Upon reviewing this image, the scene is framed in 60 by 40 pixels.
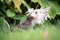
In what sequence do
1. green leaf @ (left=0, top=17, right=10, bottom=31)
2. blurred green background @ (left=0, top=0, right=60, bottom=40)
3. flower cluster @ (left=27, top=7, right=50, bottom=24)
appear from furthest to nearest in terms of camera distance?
flower cluster @ (left=27, top=7, right=50, bottom=24) → green leaf @ (left=0, top=17, right=10, bottom=31) → blurred green background @ (left=0, top=0, right=60, bottom=40)

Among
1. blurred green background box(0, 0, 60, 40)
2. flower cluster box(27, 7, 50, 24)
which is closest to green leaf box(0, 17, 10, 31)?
blurred green background box(0, 0, 60, 40)

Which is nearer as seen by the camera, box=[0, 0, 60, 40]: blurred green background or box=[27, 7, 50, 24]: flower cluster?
box=[0, 0, 60, 40]: blurred green background

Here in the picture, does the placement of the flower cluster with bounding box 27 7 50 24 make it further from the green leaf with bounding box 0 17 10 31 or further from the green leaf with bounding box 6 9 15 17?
the green leaf with bounding box 0 17 10 31

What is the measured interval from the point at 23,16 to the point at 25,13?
98mm

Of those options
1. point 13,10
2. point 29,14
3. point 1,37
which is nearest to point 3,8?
point 13,10

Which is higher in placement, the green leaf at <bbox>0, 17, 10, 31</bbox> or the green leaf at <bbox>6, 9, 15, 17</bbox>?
the green leaf at <bbox>6, 9, 15, 17</bbox>

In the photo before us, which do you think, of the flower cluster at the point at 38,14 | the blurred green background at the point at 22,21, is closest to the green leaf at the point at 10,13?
the blurred green background at the point at 22,21

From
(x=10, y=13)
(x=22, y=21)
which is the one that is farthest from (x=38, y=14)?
(x=10, y=13)

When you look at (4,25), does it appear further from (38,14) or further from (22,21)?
(38,14)

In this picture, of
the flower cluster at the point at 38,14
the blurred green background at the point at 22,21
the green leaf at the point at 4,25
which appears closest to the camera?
the blurred green background at the point at 22,21

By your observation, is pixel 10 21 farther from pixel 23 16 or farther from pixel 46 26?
pixel 46 26

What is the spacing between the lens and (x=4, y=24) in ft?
7.89

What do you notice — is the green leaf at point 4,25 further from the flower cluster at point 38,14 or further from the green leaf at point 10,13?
the flower cluster at point 38,14

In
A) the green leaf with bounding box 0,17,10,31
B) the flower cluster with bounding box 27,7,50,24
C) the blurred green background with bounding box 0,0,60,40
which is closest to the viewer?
the blurred green background with bounding box 0,0,60,40
